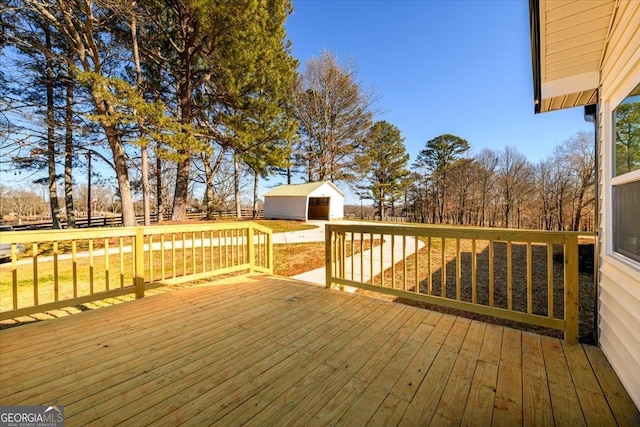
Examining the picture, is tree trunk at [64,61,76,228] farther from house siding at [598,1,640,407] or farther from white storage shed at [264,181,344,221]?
house siding at [598,1,640,407]

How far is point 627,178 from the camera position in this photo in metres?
1.72

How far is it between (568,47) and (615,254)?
5.54 feet

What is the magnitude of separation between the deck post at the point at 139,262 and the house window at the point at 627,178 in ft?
14.6

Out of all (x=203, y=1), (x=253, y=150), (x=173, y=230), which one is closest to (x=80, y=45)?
(x=203, y=1)

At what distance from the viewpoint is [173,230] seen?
3.55m

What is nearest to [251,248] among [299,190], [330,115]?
[299,190]

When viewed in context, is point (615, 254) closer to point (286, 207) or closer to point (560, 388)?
point (560, 388)

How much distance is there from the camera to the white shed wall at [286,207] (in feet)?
48.1

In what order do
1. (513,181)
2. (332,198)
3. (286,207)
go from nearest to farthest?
(286,207)
(332,198)
(513,181)

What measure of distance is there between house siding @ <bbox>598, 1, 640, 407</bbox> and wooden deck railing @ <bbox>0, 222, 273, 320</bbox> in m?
3.55

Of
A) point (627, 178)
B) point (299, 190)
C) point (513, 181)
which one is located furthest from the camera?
point (513, 181)

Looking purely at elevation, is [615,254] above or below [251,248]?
above

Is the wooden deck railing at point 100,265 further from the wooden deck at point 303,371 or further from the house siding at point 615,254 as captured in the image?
the house siding at point 615,254

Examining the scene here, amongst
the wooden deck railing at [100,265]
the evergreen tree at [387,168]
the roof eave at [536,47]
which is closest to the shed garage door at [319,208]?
the evergreen tree at [387,168]
